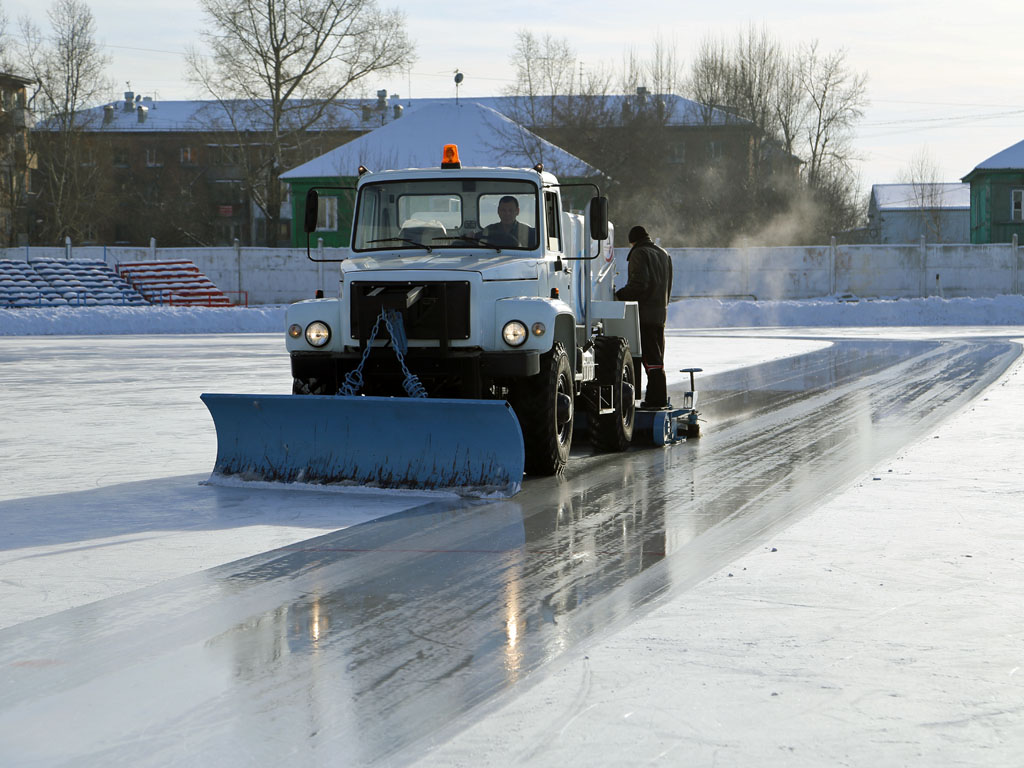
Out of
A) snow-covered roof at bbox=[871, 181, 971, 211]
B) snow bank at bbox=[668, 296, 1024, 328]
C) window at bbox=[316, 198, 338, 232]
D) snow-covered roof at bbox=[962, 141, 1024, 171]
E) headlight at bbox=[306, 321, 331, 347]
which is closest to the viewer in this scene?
headlight at bbox=[306, 321, 331, 347]

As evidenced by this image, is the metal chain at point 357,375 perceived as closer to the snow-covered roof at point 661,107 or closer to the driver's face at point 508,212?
the driver's face at point 508,212

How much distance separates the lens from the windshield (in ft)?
32.7

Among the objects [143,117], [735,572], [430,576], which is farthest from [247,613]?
[143,117]

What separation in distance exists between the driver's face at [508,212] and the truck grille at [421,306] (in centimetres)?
103

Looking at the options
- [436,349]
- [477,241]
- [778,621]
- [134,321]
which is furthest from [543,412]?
[134,321]

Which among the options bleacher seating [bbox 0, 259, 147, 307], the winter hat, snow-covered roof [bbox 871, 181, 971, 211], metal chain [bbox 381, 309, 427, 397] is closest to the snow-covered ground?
metal chain [bbox 381, 309, 427, 397]

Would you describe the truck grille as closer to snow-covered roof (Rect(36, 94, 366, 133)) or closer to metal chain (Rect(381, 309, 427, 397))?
metal chain (Rect(381, 309, 427, 397))

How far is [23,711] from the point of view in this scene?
4344 millimetres

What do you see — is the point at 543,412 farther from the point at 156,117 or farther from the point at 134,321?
the point at 156,117

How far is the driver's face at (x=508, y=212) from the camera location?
1002 centimetres

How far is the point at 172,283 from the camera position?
4291 centimetres

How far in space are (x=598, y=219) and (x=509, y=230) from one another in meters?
0.67

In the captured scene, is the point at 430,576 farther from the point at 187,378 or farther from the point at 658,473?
the point at 187,378

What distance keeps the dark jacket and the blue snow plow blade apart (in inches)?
152
